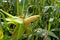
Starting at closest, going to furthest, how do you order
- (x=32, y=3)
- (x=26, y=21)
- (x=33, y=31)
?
(x=26, y=21) → (x=33, y=31) → (x=32, y=3)

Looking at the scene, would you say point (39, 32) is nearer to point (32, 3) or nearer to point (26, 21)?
point (26, 21)

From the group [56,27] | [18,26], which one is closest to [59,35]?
[56,27]

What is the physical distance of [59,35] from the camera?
0.57 meters

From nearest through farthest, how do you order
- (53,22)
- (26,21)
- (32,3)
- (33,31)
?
1. (26,21)
2. (33,31)
3. (53,22)
4. (32,3)

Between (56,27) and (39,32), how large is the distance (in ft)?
0.33

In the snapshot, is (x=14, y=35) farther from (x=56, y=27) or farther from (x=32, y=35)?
(x=56, y=27)

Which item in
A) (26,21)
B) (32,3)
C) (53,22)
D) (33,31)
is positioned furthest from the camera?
(32,3)

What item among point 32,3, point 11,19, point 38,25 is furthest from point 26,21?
point 32,3

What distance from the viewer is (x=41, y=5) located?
70 centimetres

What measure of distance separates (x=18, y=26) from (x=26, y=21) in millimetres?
56

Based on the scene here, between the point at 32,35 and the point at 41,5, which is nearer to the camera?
the point at 32,35

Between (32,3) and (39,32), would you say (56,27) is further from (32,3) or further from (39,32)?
(32,3)

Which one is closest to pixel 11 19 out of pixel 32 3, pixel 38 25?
pixel 38 25

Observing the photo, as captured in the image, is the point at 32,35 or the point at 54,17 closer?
the point at 32,35
